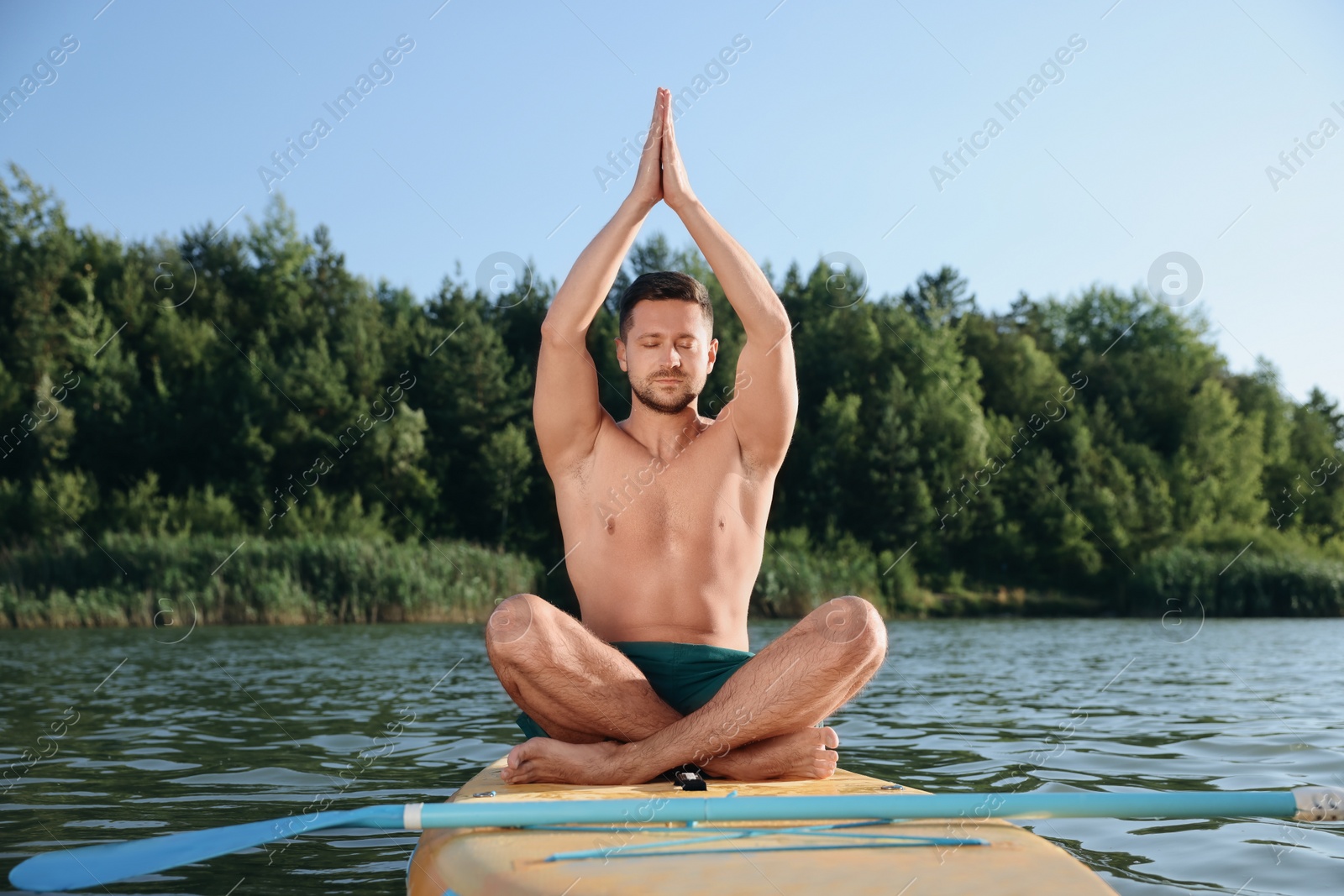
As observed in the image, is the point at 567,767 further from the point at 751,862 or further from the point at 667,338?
the point at 667,338

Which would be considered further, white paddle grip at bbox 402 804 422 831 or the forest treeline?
the forest treeline

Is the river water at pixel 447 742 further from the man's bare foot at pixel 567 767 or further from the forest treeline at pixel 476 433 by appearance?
the forest treeline at pixel 476 433

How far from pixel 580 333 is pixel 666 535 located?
70 cm

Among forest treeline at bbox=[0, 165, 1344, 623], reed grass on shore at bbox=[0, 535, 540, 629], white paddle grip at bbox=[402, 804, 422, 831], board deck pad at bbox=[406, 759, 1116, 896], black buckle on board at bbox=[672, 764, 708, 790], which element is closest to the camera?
board deck pad at bbox=[406, 759, 1116, 896]

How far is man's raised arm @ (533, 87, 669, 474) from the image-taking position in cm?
372

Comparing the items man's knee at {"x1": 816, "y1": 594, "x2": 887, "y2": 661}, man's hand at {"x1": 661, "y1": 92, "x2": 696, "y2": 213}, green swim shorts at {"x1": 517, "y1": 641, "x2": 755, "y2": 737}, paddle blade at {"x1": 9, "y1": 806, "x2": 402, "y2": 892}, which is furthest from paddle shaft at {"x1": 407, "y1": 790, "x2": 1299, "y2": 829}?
man's hand at {"x1": 661, "y1": 92, "x2": 696, "y2": 213}

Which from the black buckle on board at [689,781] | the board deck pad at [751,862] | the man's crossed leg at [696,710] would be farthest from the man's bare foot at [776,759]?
the board deck pad at [751,862]

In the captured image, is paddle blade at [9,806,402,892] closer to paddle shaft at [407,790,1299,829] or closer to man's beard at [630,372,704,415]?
paddle shaft at [407,790,1299,829]

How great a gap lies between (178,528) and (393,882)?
3271 centimetres

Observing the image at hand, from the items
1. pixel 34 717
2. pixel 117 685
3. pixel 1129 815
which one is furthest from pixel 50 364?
pixel 1129 815

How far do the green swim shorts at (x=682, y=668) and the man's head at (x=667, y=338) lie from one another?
0.77 m

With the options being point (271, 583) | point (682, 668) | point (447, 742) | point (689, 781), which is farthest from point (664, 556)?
point (271, 583)

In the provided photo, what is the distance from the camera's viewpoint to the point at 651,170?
12.7ft

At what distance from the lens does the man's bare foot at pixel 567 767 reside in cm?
345
